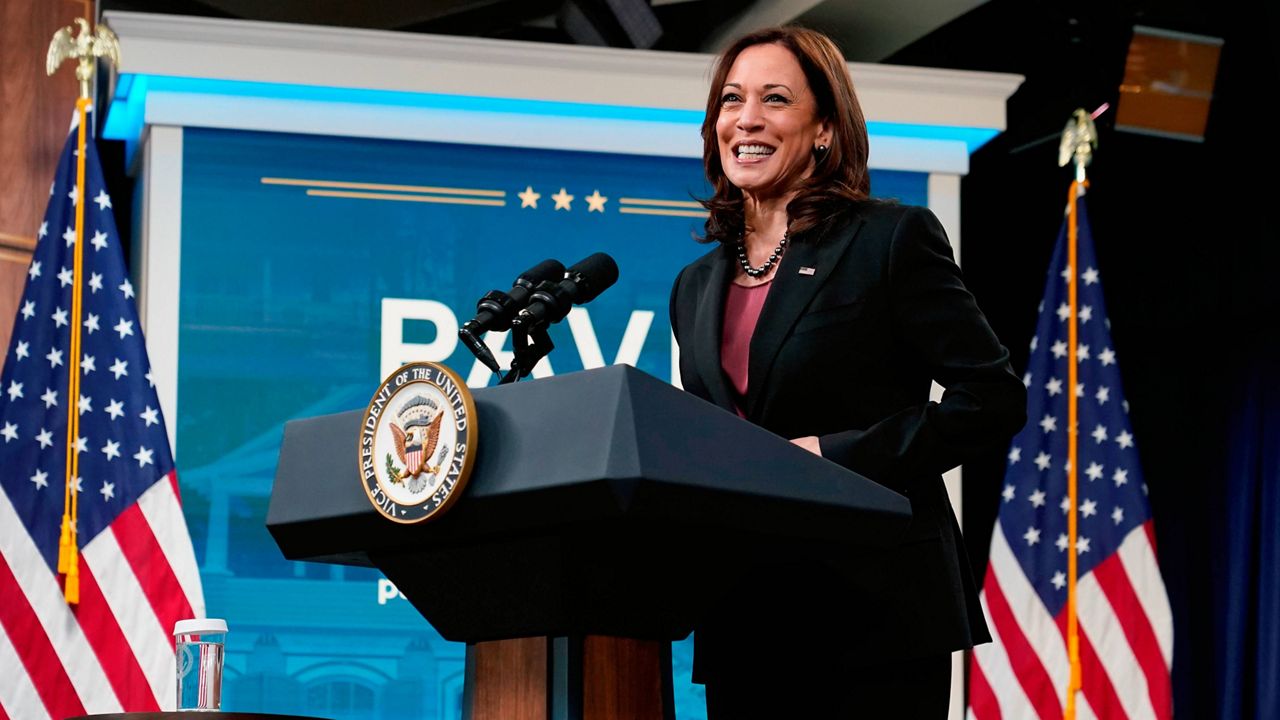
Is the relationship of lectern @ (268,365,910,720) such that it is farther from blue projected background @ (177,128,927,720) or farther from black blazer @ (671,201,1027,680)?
blue projected background @ (177,128,927,720)

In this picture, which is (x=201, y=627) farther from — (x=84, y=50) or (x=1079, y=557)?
(x=1079, y=557)

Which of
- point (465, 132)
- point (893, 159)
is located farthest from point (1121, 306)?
point (465, 132)

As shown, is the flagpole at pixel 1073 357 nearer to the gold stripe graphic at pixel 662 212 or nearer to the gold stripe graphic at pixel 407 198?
the gold stripe graphic at pixel 662 212

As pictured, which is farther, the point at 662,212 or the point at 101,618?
the point at 662,212

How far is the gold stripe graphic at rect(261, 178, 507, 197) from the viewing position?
459 centimetres

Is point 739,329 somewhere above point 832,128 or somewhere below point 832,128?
below

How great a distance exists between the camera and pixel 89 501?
160 inches

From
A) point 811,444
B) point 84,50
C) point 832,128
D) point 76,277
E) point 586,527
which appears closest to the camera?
point 586,527

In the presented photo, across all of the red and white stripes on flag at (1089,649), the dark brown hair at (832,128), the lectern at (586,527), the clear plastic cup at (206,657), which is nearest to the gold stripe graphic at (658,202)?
the red and white stripes on flag at (1089,649)

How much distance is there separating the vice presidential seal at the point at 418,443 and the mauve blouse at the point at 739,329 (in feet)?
1.36

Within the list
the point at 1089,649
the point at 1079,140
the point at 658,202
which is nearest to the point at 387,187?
the point at 658,202

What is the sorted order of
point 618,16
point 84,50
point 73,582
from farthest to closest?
point 618,16, point 84,50, point 73,582

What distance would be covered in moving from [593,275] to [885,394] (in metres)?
0.31

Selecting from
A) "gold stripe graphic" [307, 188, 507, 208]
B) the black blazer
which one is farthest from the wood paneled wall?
the black blazer
